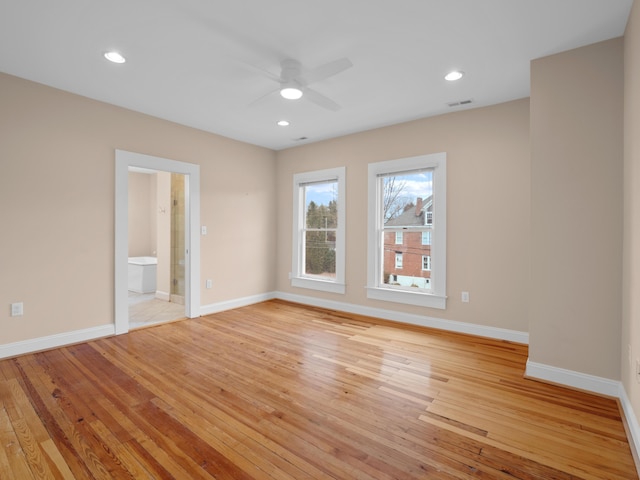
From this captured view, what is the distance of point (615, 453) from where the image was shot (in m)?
1.80

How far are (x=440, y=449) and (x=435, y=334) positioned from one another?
2.15 m

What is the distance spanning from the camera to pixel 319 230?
539cm

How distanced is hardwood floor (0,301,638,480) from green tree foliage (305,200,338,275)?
197 cm

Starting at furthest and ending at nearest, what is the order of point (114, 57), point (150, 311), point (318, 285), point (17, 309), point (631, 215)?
point (318, 285) < point (150, 311) < point (17, 309) < point (114, 57) < point (631, 215)

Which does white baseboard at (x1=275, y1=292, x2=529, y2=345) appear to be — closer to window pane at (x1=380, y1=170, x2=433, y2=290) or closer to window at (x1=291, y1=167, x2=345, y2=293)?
window at (x1=291, y1=167, x2=345, y2=293)

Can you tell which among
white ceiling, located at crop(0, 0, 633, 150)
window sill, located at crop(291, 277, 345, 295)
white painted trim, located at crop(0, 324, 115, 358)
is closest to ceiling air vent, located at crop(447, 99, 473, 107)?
white ceiling, located at crop(0, 0, 633, 150)

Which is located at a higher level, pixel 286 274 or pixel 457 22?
pixel 457 22

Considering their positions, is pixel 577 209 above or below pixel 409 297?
above

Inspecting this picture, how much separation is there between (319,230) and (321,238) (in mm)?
139

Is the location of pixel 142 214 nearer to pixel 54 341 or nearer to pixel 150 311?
pixel 150 311

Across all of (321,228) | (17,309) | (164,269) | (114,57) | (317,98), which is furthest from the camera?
(164,269)

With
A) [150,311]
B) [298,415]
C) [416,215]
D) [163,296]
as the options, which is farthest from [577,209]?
[163,296]

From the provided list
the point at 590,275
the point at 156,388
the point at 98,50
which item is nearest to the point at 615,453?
the point at 590,275

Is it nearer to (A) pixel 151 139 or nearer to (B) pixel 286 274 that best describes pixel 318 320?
(B) pixel 286 274
